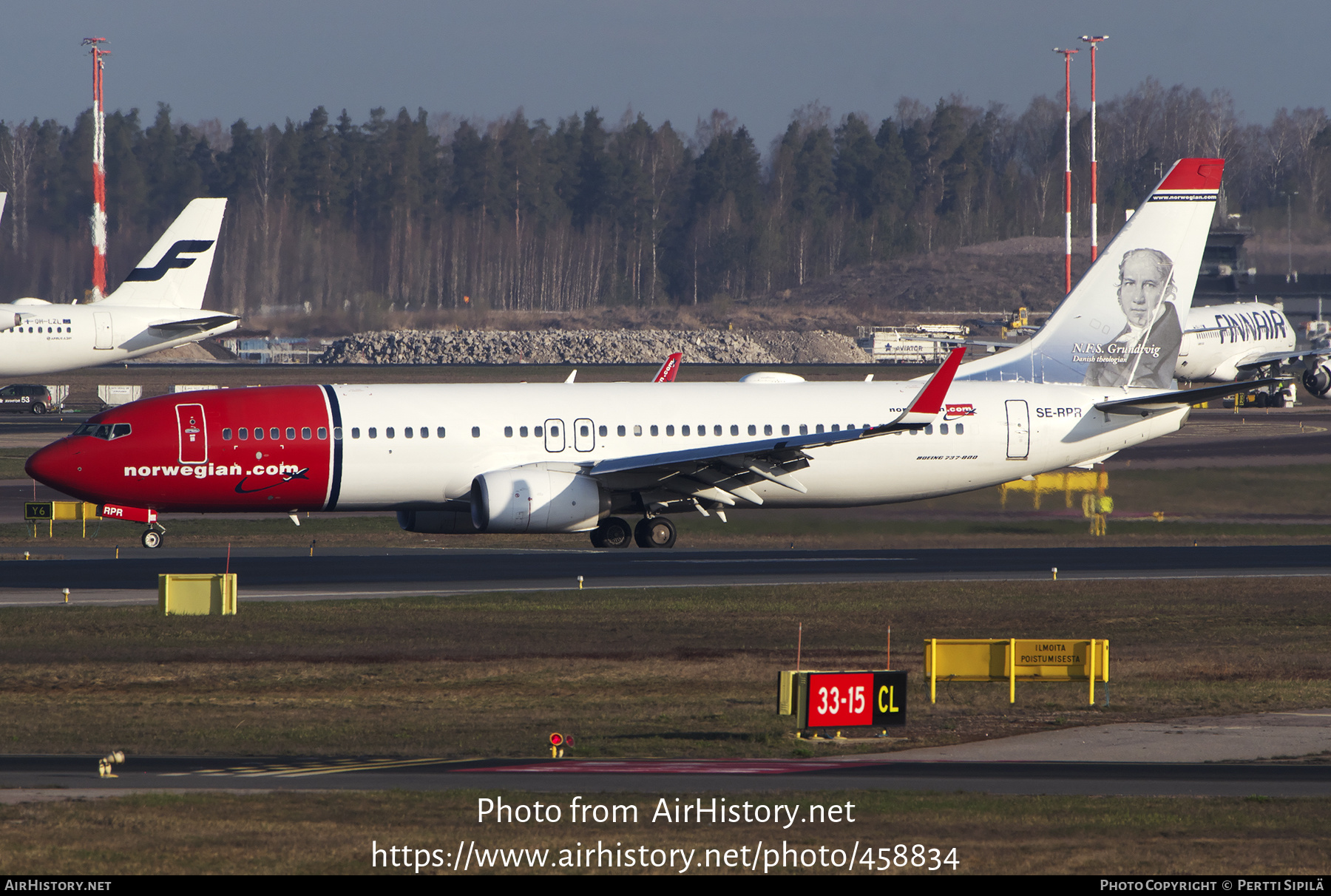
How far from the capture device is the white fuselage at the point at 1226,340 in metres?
87.6

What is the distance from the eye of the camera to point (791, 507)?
39969 mm

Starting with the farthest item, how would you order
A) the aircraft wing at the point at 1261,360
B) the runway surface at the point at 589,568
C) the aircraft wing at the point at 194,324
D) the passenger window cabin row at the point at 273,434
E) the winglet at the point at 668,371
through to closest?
1. the aircraft wing at the point at 1261,360
2. the aircraft wing at the point at 194,324
3. the winglet at the point at 668,371
4. the passenger window cabin row at the point at 273,434
5. the runway surface at the point at 589,568

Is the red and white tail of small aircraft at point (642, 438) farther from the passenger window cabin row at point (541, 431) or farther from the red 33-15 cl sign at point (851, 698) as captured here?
the red 33-15 cl sign at point (851, 698)

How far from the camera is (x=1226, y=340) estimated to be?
Result: 8794cm

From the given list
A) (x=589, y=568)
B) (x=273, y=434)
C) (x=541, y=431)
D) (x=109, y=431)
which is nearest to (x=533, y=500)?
(x=589, y=568)

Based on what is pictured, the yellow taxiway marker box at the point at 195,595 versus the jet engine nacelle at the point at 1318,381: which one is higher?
the jet engine nacelle at the point at 1318,381

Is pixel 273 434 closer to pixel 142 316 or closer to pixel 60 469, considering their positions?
pixel 60 469

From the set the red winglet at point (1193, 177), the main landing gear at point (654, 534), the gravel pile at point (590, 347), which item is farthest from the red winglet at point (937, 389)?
the gravel pile at point (590, 347)

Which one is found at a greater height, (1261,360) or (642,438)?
(1261,360)

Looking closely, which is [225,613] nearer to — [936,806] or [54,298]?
[936,806]

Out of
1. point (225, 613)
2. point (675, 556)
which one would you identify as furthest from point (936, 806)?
→ point (675, 556)

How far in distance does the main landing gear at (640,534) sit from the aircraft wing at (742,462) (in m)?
1.30

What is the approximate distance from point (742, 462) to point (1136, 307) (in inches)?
484
